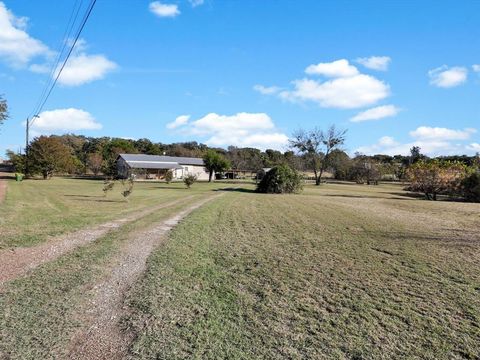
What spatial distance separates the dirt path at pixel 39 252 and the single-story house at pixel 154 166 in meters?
53.2

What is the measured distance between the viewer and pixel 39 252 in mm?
7902

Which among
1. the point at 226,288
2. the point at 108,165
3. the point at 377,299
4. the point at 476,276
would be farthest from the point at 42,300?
the point at 108,165

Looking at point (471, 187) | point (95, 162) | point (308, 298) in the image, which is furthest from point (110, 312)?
point (95, 162)

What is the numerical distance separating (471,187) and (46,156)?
167 ft

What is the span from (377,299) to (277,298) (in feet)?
4.89

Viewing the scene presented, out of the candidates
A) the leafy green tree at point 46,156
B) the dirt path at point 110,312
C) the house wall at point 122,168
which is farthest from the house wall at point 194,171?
the dirt path at point 110,312

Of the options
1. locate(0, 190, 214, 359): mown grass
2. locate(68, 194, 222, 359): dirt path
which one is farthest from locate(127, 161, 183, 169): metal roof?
locate(0, 190, 214, 359): mown grass

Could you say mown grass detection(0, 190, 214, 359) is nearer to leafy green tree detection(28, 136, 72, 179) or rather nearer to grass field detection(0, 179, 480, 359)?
grass field detection(0, 179, 480, 359)

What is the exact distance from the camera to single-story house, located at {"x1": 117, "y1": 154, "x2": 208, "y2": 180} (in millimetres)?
66000

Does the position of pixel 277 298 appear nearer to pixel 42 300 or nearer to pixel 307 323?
pixel 307 323

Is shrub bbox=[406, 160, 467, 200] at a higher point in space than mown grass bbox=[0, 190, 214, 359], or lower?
higher

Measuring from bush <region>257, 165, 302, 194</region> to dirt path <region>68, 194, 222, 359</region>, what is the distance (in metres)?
25.8

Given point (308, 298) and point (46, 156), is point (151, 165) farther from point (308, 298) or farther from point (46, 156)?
point (308, 298)

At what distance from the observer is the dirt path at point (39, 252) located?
6.59 meters
